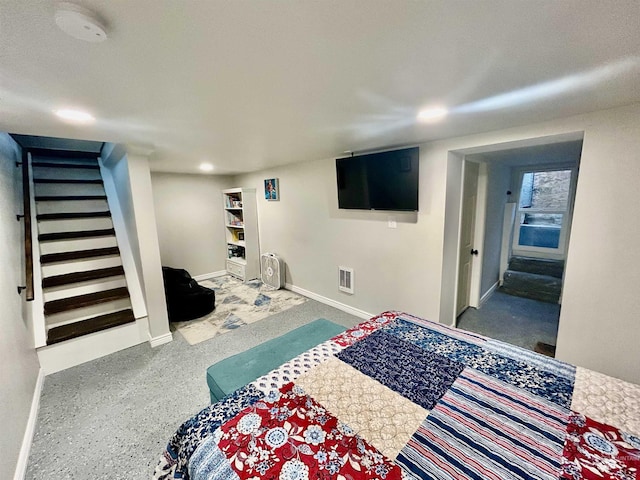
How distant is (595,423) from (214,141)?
10.0ft

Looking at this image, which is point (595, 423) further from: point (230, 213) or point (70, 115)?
point (230, 213)

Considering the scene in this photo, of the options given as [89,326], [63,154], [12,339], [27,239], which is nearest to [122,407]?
[12,339]

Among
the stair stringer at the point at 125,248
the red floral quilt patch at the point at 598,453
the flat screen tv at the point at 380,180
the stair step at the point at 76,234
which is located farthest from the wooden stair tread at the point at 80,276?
the red floral quilt patch at the point at 598,453

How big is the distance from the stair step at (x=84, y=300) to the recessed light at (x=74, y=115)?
82.6 inches

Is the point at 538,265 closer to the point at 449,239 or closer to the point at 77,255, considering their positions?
the point at 449,239

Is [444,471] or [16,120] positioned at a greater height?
[16,120]

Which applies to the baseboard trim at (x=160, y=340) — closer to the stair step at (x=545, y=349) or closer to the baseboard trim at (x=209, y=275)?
the baseboard trim at (x=209, y=275)

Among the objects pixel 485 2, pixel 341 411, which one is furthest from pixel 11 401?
pixel 485 2

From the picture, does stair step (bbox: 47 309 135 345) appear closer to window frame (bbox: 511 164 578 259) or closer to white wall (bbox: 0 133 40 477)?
white wall (bbox: 0 133 40 477)

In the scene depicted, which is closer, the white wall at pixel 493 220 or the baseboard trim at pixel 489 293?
the white wall at pixel 493 220

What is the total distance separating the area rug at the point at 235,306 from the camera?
324cm

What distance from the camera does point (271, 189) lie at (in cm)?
455

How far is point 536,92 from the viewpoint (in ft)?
4.68

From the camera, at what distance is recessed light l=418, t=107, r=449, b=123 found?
169 centimetres
